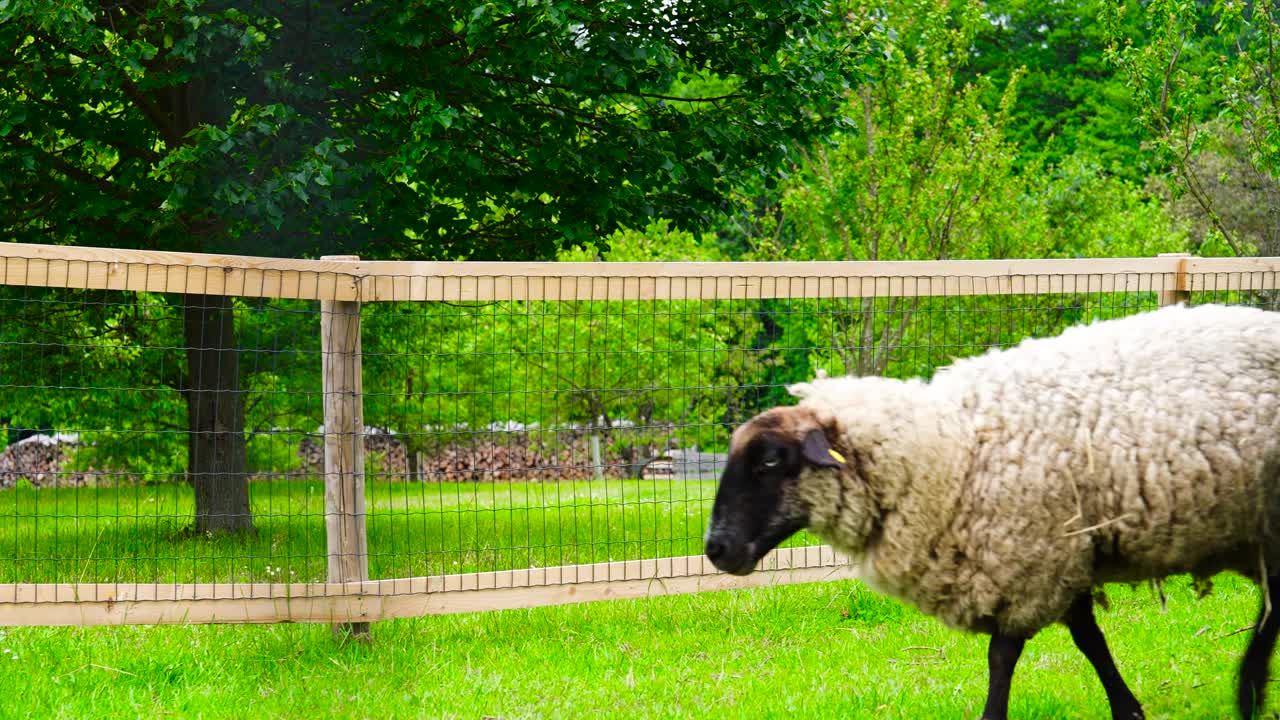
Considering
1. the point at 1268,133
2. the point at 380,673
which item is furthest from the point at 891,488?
the point at 1268,133

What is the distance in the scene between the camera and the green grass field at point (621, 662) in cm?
486

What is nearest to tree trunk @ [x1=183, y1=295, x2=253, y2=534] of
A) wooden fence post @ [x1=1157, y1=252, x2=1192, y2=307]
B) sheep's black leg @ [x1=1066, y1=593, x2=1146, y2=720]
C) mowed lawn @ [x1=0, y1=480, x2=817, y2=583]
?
mowed lawn @ [x1=0, y1=480, x2=817, y2=583]

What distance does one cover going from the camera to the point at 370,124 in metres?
9.12

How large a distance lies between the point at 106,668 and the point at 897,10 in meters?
12.1

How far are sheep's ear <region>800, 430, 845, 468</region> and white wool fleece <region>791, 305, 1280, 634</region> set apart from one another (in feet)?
0.32

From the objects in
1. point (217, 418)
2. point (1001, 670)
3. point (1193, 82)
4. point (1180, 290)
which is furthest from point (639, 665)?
point (1193, 82)

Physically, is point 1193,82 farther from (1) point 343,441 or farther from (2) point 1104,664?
(1) point 343,441

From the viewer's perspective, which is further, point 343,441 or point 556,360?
point 556,360

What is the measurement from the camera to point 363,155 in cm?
962

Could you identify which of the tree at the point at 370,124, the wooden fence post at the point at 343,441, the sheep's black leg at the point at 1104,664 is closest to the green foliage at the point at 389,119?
the tree at the point at 370,124

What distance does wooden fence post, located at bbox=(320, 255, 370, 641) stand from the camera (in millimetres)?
5613

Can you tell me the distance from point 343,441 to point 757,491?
2.35 metres

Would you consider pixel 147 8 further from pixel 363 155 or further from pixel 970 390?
pixel 970 390

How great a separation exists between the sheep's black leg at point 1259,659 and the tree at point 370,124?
5616mm
